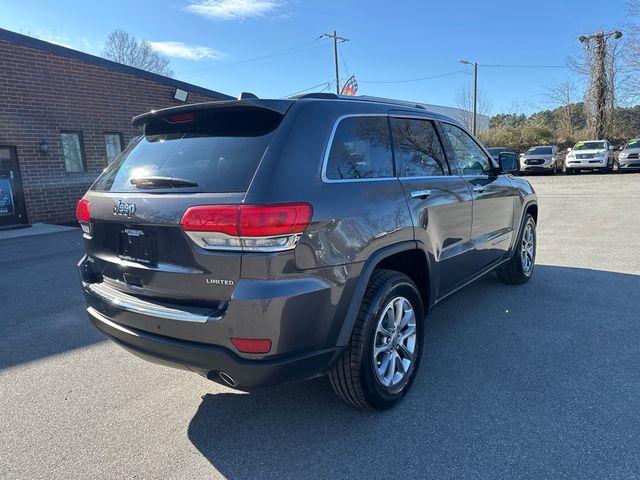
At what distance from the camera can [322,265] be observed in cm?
235

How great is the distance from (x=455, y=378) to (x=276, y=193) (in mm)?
1939

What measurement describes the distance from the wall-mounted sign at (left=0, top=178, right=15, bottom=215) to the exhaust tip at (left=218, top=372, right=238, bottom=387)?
1195cm

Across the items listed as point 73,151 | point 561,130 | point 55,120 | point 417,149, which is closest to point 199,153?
point 417,149

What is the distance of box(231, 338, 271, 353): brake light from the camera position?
87.8 inches

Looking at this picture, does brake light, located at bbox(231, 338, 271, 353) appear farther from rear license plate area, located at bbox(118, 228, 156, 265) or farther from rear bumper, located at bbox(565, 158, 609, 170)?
rear bumper, located at bbox(565, 158, 609, 170)

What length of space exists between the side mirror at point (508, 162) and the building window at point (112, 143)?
11928mm

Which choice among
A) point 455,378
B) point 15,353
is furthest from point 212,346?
point 15,353

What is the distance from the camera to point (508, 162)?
4.82m

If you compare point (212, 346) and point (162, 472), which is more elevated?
point (212, 346)

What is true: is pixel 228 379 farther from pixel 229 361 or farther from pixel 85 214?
pixel 85 214

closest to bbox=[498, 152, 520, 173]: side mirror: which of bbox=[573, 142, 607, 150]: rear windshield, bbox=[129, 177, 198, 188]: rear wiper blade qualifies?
bbox=[129, 177, 198, 188]: rear wiper blade

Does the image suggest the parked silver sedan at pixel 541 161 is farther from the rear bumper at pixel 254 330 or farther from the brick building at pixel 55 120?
the rear bumper at pixel 254 330

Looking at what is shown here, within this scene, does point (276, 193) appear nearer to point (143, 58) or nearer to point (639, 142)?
point (639, 142)

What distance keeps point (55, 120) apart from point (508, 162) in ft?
39.1
